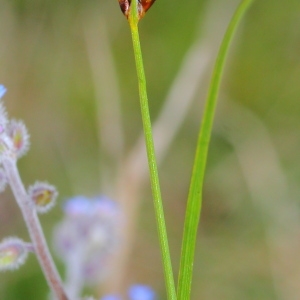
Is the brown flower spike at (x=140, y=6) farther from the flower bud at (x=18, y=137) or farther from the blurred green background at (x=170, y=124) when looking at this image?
the blurred green background at (x=170, y=124)

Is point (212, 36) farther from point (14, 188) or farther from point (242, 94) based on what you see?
point (14, 188)

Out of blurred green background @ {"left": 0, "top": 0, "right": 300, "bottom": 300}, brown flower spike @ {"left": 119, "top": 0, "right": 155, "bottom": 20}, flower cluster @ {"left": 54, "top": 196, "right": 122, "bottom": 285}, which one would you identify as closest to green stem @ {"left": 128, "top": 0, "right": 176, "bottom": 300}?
brown flower spike @ {"left": 119, "top": 0, "right": 155, "bottom": 20}

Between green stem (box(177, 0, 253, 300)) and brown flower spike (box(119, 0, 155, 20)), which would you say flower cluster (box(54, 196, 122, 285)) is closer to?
green stem (box(177, 0, 253, 300))

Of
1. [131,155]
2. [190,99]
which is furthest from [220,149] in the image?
[131,155]

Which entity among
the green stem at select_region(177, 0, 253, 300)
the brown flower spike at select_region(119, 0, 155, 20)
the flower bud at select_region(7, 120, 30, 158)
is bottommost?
the green stem at select_region(177, 0, 253, 300)

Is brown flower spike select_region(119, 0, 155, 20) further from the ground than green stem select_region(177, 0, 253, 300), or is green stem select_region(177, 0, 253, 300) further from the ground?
brown flower spike select_region(119, 0, 155, 20)

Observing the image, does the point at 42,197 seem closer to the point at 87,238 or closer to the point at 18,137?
the point at 18,137
